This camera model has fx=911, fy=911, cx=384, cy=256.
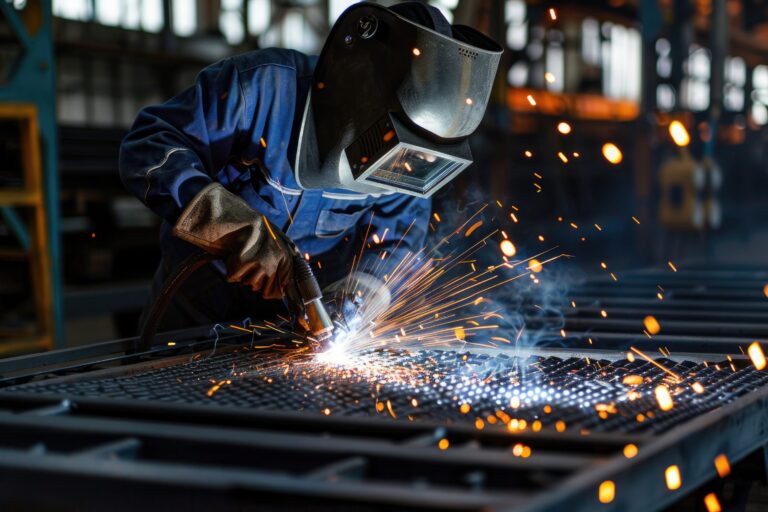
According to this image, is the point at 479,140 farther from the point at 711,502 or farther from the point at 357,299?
the point at 711,502

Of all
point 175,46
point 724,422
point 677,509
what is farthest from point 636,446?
point 175,46

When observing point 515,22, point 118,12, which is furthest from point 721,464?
point 515,22

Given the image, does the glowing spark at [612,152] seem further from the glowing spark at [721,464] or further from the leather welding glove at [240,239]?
the glowing spark at [721,464]

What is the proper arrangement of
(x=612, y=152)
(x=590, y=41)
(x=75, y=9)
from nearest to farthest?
(x=75, y=9) → (x=612, y=152) → (x=590, y=41)

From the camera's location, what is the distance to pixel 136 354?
1.81m

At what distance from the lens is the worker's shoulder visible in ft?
7.04

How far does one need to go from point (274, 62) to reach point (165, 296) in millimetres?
663

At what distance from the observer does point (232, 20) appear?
10.1 m

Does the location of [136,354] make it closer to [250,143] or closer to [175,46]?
[250,143]

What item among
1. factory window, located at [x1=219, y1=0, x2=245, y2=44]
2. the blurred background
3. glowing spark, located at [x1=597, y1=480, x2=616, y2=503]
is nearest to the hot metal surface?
glowing spark, located at [x1=597, y1=480, x2=616, y2=503]

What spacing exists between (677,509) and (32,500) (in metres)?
1.75

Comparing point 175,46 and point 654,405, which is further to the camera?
point 175,46

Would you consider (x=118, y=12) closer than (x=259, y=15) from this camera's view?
Yes

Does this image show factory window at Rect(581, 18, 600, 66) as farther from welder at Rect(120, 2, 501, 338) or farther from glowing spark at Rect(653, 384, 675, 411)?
glowing spark at Rect(653, 384, 675, 411)
